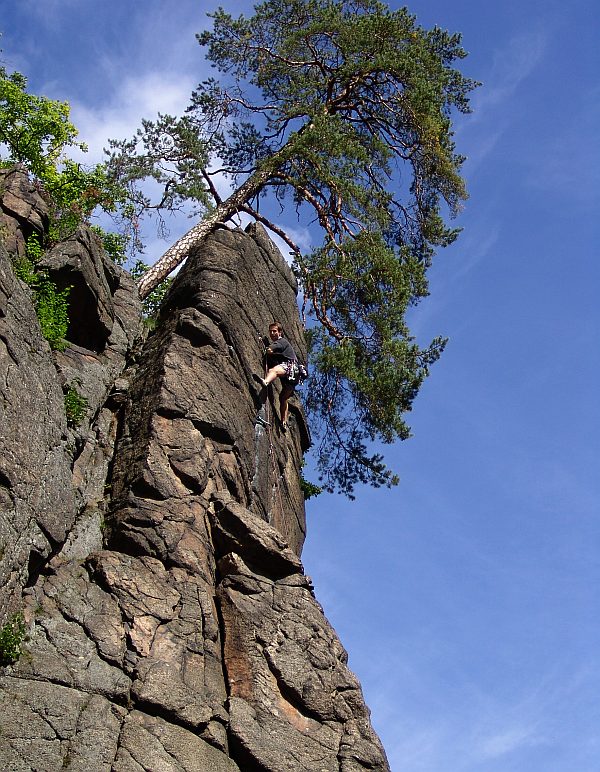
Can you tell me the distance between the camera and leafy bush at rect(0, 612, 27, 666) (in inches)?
349

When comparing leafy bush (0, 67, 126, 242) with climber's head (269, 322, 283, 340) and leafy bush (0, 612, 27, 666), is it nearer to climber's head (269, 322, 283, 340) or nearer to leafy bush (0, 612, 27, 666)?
climber's head (269, 322, 283, 340)

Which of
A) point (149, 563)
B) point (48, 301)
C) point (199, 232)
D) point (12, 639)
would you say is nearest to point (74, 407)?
point (48, 301)

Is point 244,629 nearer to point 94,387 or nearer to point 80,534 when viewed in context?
point 80,534

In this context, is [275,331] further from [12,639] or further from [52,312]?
[12,639]

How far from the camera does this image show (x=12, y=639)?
8945 mm

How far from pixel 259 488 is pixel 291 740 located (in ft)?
14.7

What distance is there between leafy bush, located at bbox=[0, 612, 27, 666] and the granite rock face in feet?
0.31

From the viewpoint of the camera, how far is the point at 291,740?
10242 millimetres

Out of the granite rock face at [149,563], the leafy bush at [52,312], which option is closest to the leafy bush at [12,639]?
the granite rock face at [149,563]

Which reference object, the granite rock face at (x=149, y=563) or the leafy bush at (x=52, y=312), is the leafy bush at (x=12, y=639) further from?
the leafy bush at (x=52, y=312)

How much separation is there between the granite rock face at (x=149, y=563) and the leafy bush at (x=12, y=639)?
10 centimetres

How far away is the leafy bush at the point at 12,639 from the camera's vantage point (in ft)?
29.1

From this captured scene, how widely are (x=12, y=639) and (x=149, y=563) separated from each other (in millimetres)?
2257

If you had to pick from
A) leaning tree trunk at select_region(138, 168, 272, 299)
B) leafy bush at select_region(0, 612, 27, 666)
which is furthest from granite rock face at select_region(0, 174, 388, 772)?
leaning tree trunk at select_region(138, 168, 272, 299)
